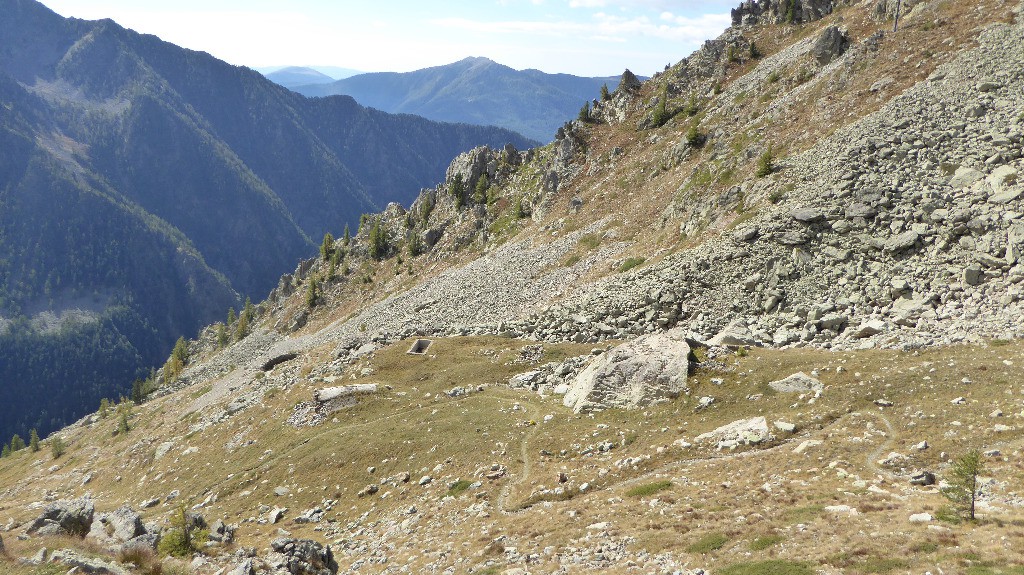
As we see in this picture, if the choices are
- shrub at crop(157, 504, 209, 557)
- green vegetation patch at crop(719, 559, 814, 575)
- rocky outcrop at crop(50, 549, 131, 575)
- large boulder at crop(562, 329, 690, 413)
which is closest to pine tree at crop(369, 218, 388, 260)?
large boulder at crop(562, 329, 690, 413)

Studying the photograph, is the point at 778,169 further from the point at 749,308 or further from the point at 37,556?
the point at 37,556

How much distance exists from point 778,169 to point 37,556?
64.7 metres

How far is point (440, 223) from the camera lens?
478 ft

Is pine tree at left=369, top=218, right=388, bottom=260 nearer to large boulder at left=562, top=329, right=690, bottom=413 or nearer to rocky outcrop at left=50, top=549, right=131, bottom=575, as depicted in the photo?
large boulder at left=562, top=329, right=690, bottom=413

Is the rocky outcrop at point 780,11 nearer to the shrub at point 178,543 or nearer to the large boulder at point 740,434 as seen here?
the large boulder at point 740,434

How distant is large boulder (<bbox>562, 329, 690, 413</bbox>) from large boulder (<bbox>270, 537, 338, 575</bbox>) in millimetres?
18528

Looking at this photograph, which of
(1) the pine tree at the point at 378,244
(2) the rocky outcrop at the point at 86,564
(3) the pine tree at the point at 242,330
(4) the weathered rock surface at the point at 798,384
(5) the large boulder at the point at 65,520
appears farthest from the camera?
(3) the pine tree at the point at 242,330

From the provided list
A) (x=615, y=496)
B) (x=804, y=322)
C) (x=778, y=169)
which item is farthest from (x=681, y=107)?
(x=615, y=496)

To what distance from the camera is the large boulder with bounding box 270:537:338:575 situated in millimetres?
24281

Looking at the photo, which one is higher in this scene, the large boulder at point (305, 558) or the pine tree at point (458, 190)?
the pine tree at point (458, 190)

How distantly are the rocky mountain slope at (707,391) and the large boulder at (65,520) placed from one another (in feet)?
0.56

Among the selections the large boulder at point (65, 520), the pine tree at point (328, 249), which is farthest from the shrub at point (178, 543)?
the pine tree at point (328, 249)

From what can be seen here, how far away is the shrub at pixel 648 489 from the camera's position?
2611cm

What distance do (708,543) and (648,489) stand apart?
605 cm
